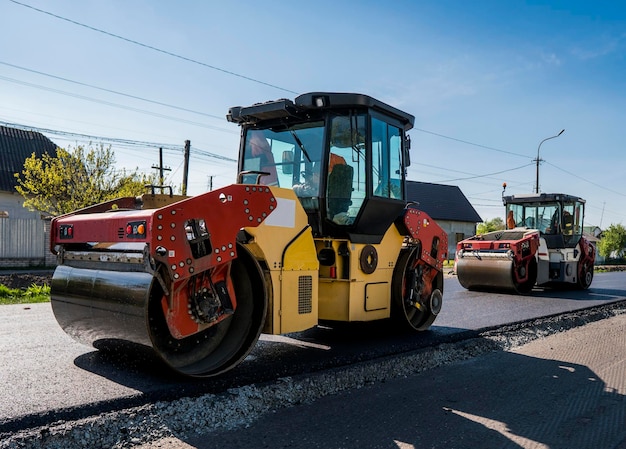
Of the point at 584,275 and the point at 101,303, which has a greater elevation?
the point at 101,303

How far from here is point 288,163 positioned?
18.2 feet

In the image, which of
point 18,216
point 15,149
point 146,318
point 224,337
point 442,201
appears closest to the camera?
point 146,318

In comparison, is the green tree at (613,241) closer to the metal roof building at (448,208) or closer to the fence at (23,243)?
the metal roof building at (448,208)

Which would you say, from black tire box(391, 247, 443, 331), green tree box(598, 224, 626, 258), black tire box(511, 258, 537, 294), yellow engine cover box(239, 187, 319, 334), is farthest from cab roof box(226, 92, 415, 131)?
green tree box(598, 224, 626, 258)

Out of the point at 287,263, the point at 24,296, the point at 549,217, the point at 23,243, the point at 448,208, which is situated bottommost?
the point at 24,296

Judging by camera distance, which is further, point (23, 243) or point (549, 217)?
point (23, 243)

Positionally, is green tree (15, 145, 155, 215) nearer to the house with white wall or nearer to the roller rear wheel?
the house with white wall

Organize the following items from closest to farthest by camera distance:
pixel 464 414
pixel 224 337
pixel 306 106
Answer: pixel 464 414 < pixel 224 337 < pixel 306 106

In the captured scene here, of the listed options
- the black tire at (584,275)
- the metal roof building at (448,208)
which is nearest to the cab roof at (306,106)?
the black tire at (584,275)

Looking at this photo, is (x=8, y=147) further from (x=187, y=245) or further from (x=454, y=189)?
(x=454, y=189)

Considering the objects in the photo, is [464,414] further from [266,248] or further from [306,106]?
[306,106]

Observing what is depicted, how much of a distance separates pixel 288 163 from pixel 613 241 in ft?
149

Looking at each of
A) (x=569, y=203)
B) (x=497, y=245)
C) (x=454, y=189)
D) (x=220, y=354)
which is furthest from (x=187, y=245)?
(x=454, y=189)

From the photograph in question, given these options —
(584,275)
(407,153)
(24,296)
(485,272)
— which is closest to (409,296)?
(407,153)
